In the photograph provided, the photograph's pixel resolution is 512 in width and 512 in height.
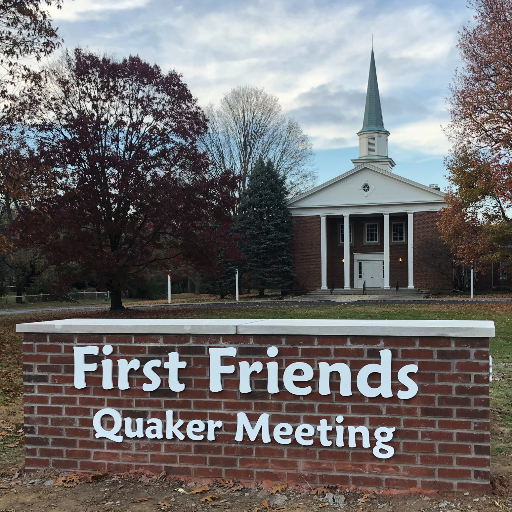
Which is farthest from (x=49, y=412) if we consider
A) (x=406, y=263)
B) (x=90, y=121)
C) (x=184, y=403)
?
(x=406, y=263)

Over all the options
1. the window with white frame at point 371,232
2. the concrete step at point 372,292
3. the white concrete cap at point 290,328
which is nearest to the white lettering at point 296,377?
the white concrete cap at point 290,328

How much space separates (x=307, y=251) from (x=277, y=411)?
41163 mm

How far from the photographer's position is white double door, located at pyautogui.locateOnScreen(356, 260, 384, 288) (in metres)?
45.7

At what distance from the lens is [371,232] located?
1839 inches

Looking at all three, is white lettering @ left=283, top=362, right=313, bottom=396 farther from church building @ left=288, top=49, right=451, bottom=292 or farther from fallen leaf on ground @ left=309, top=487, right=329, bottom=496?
church building @ left=288, top=49, right=451, bottom=292

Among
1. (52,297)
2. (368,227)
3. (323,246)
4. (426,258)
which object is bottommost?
(52,297)

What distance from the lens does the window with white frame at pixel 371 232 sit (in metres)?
46.5

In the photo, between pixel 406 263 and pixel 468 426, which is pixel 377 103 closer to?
pixel 406 263

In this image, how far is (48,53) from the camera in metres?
17.3

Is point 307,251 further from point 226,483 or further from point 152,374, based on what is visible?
point 226,483

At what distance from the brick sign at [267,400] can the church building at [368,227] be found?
1492 inches

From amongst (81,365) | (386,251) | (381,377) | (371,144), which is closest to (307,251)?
(386,251)

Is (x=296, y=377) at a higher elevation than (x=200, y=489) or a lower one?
higher

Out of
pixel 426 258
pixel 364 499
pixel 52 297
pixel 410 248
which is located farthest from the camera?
pixel 52 297
